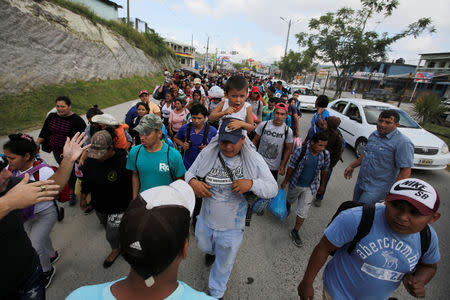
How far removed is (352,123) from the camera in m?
7.33

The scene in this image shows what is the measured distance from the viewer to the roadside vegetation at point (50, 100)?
23.7 feet

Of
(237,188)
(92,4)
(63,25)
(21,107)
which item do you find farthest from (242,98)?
(92,4)

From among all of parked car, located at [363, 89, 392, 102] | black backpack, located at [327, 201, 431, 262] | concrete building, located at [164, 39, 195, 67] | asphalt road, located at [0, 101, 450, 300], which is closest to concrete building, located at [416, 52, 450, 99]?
parked car, located at [363, 89, 392, 102]

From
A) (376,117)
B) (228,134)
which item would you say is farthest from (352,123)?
(228,134)

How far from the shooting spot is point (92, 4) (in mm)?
18641

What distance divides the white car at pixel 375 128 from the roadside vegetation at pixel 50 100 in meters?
10.9

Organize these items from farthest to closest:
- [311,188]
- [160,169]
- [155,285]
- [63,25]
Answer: [63,25], [311,188], [160,169], [155,285]

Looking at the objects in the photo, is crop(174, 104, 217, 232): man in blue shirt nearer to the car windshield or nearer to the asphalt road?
the asphalt road

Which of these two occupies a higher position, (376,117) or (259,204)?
(376,117)

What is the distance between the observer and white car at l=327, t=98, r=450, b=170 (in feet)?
18.7

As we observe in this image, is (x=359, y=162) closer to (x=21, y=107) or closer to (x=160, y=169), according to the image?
(x=160, y=169)

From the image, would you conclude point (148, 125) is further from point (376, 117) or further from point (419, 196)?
point (376, 117)

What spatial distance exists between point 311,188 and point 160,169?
7.51 ft

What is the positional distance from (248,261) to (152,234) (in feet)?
8.37
